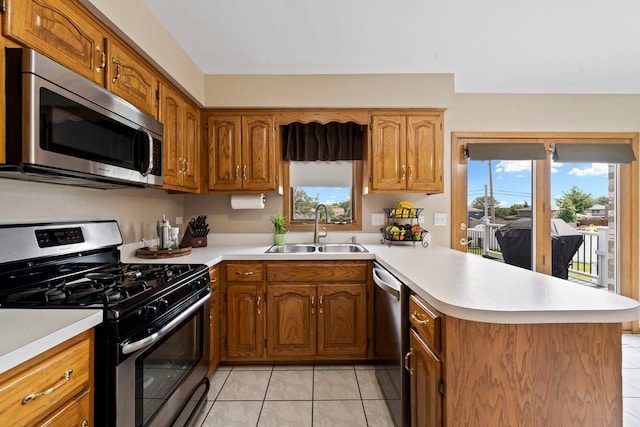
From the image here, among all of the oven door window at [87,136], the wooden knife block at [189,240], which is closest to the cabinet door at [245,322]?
the wooden knife block at [189,240]

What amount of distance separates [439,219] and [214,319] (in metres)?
2.23

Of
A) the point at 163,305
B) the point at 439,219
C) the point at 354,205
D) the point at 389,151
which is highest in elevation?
the point at 389,151

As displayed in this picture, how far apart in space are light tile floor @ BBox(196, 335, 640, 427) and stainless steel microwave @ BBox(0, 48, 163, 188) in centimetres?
147

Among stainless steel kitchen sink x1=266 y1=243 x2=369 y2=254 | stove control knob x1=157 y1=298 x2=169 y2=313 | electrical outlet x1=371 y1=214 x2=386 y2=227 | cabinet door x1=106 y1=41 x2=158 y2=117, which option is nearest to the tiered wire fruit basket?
electrical outlet x1=371 y1=214 x2=386 y2=227

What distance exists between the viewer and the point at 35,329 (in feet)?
2.82

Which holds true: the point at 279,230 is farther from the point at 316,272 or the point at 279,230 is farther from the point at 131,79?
the point at 131,79

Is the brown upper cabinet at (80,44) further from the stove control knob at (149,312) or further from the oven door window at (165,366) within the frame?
the oven door window at (165,366)

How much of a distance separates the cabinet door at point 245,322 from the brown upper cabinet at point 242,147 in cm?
93

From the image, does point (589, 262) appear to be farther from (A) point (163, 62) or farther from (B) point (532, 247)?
(A) point (163, 62)

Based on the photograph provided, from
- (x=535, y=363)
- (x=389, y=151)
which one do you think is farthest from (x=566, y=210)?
(x=535, y=363)

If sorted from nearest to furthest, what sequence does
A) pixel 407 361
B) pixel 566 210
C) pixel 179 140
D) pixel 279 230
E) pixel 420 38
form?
pixel 407 361 → pixel 420 38 → pixel 179 140 → pixel 279 230 → pixel 566 210

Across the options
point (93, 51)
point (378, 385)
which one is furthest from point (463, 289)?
point (93, 51)

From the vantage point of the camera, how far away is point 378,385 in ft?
6.97

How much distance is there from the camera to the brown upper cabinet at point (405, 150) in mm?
2668
